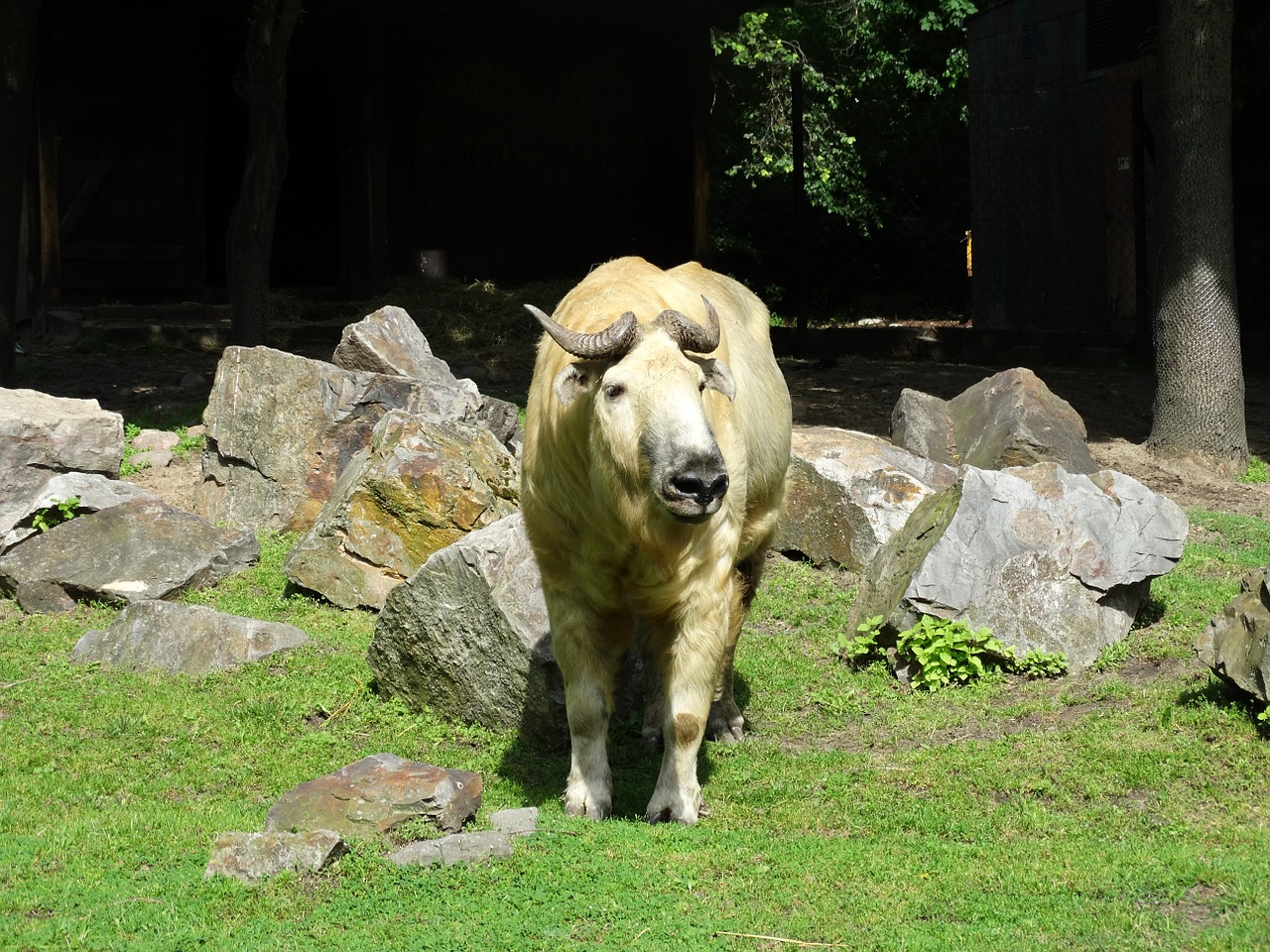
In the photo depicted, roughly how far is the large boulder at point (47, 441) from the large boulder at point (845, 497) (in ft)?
14.1

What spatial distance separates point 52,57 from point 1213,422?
40.9ft

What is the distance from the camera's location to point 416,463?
309 inches

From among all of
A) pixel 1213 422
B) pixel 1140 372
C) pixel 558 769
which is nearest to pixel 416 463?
pixel 558 769

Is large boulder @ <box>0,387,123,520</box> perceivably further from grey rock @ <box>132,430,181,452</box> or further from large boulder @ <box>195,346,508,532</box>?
grey rock @ <box>132,430,181,452</box>

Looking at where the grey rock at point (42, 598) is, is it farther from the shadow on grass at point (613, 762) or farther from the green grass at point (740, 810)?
the shadow on grass at point (613, 762)

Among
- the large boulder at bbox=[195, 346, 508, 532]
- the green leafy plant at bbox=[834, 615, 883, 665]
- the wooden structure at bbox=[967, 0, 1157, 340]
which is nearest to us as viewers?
the green leafy plant at bbox=[834, 615, 883, 665]

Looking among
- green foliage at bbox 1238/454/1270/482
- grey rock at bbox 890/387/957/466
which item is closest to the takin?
grey rock at bbox 890/387/957/466

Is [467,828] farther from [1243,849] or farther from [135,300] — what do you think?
[135,300]

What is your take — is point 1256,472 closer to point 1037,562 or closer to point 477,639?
point 1037,562

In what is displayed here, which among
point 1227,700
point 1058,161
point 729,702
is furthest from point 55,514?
point 1058,161

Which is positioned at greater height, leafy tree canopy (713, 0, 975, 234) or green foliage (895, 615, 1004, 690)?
A: leafy tree canopy (713, 0, 975, 234)

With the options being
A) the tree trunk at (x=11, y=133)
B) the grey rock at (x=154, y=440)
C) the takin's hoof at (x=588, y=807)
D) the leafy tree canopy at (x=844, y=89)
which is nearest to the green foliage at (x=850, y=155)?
the leafy tree canopy at (x=844, y=89)

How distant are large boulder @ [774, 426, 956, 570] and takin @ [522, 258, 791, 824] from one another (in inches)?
96.3

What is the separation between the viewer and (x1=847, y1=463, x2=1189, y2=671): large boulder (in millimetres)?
6496
